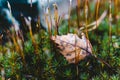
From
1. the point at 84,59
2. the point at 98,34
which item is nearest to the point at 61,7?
the point at 98,34

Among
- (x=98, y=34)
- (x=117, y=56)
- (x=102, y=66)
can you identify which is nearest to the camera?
(x=102, y=66)

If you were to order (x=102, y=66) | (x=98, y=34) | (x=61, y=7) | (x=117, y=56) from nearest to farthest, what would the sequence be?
(x=102, y=66), (x=117, y=56), (x=98, y=34), (x=61, y=7)

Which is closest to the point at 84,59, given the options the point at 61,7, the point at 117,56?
the point at 117,56

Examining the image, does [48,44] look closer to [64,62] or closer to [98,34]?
[64,62]

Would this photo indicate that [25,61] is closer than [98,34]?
Yes

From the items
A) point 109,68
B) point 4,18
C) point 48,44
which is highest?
point 4,18

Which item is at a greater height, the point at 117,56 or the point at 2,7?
the point at 2,7

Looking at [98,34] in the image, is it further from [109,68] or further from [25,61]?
[25,61]
